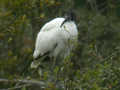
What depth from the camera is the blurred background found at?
3752mm

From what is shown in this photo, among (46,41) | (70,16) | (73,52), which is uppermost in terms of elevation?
(70,16)

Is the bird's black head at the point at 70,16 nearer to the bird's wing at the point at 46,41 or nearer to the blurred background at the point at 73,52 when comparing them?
the blurred background at the point at 73,52

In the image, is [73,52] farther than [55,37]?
Yes

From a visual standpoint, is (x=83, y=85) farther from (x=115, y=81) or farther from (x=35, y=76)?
(x=35, y=76)

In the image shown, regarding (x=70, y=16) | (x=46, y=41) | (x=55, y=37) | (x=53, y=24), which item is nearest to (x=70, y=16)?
(x=70, y=16)

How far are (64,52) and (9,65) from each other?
0.80 metres

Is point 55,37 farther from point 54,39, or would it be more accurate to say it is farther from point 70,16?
point 70,16

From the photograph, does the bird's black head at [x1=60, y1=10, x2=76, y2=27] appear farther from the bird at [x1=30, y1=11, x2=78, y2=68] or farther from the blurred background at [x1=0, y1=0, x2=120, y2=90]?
the blurred background at [x1=0, y1=0, x2=120, y2=90]

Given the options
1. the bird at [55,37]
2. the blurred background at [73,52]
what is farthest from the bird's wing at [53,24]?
→ the blurred background at [73,52]

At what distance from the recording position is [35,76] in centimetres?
578

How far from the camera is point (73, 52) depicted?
5.36 metres

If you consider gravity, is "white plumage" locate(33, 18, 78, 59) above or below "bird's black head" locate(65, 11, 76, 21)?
below

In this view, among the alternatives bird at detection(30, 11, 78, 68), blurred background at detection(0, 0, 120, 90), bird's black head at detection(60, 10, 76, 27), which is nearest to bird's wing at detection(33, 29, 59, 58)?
bird at detection(30, 11, 78, 68)

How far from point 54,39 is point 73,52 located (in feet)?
1.22
